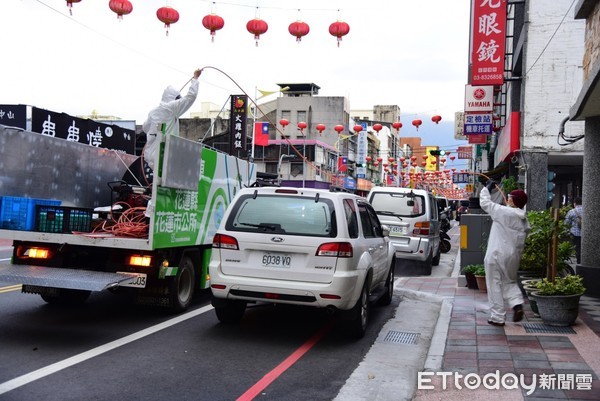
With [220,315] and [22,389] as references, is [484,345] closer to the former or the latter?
[220,315]

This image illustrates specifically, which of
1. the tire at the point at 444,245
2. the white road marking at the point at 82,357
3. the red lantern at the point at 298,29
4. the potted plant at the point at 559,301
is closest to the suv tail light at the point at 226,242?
the white road marking at the point at 82,357

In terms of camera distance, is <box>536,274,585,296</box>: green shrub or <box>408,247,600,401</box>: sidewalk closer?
<box>408,247,600,401</box>: sidewalk

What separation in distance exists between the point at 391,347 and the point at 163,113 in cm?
453

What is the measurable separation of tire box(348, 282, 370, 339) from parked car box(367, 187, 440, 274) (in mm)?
6838

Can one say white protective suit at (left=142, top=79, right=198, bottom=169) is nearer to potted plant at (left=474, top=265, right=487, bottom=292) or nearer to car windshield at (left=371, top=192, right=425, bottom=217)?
potted plant at (left=474, top=265, right=487, bottom=292)

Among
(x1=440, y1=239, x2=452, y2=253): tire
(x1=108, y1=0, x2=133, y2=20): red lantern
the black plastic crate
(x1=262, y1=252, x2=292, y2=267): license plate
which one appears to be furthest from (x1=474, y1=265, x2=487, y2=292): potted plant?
(x1=440, y1=239, x2=452, y2=253): tire

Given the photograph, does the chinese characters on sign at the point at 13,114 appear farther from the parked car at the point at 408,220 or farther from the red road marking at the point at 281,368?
the red road marking at the point at 281,368

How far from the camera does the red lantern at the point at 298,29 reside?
12891 mm

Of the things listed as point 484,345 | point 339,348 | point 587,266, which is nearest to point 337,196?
point 339,348

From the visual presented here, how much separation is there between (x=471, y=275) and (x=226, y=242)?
5564 mm

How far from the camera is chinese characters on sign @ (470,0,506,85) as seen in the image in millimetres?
17203

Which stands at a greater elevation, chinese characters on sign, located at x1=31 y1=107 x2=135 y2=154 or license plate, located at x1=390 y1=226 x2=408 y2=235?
chinese characters on sign, located at x1=31 y1=107 x2=135 y2=154

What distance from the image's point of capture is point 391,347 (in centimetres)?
687

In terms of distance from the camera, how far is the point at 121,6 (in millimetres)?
10859
